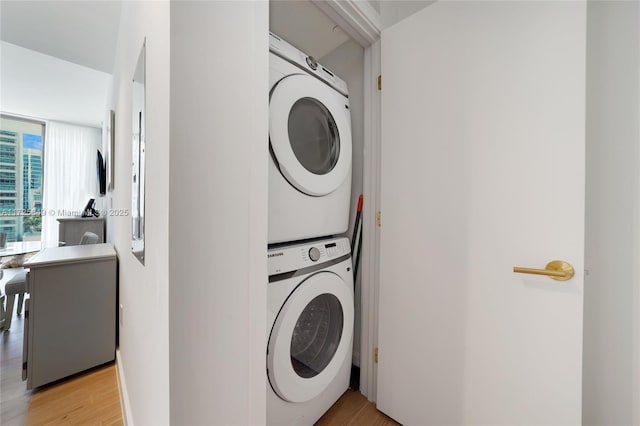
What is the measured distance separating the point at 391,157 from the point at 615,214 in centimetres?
83

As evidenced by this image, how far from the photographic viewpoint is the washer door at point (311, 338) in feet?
3.27

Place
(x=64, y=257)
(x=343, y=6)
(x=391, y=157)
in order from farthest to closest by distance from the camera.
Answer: (x=64, y=257) < (x=391, y=157) < (x=343, y=6)

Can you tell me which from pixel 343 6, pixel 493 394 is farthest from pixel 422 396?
pixel 343 6

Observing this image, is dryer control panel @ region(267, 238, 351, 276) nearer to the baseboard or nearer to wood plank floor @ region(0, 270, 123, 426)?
the baseboard

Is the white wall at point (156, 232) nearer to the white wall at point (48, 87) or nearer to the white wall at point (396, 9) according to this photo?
the white wall at point (396, 9)

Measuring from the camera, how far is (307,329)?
1.29 meters

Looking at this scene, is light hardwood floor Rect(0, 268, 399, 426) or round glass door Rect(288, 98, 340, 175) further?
light hardwood floor Rect(0, 268, 399, 426)

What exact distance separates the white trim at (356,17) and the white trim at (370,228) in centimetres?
8

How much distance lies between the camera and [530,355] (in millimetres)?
897

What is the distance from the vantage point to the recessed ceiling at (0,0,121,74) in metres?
1.60

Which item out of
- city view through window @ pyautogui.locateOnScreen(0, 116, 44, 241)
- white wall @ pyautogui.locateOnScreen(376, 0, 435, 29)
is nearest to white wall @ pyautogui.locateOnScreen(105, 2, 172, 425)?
white wall @ pyautogui.locateOnScreen(376, 0, 435, 29)

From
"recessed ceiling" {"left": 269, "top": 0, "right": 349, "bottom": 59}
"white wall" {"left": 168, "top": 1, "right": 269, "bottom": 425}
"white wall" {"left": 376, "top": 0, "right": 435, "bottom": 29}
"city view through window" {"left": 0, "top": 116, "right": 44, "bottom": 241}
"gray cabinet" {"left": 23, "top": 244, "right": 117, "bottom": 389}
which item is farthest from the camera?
"city view through window" {"left": 0, "top": 116, "right": 44, "bottom": 241}

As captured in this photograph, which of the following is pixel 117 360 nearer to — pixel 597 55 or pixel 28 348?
pixel 28 348

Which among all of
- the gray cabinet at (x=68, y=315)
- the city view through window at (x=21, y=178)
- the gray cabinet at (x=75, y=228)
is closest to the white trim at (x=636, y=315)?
the gray cabinet at (x=68, y=315)
